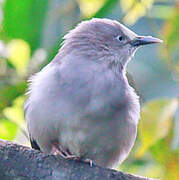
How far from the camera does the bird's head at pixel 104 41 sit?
4.11 m

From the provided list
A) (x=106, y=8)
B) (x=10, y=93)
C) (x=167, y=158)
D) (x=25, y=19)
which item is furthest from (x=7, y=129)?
(x=167, y=158)

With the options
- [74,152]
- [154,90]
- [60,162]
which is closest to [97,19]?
[154,90]

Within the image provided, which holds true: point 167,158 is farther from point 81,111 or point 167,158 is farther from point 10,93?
point 10,93

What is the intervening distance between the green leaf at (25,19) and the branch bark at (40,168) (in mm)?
1228

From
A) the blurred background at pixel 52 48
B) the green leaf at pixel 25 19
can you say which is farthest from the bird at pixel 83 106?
the green leaf at pixel 25 19

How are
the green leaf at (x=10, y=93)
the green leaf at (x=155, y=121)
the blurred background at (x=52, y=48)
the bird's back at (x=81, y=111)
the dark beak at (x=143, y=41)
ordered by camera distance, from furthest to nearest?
the dark beak at (x=143, y=41) → the green leaf at (x=10, y=93) → the blurred background at (x=52, y=48) → the bird's back at (x=81, y=111) → the green leaf at (x=155, y=121)

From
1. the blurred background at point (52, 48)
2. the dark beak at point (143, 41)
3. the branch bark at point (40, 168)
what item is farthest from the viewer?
the dark beak at point (143, 41)

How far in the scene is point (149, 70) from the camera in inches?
201

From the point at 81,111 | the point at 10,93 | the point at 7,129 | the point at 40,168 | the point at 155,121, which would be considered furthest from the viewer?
the point at 7,129

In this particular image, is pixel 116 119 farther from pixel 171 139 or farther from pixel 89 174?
pixel 89 174

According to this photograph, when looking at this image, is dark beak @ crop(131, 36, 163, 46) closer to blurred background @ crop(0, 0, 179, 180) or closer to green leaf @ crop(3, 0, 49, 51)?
blurred background @ crop(0, 0, 179, 180)

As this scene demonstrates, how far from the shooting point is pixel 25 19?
427cm

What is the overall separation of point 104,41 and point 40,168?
54.2 inches

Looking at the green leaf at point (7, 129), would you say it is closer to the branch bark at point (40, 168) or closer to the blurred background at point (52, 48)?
the blurred background at point (52, 48)
